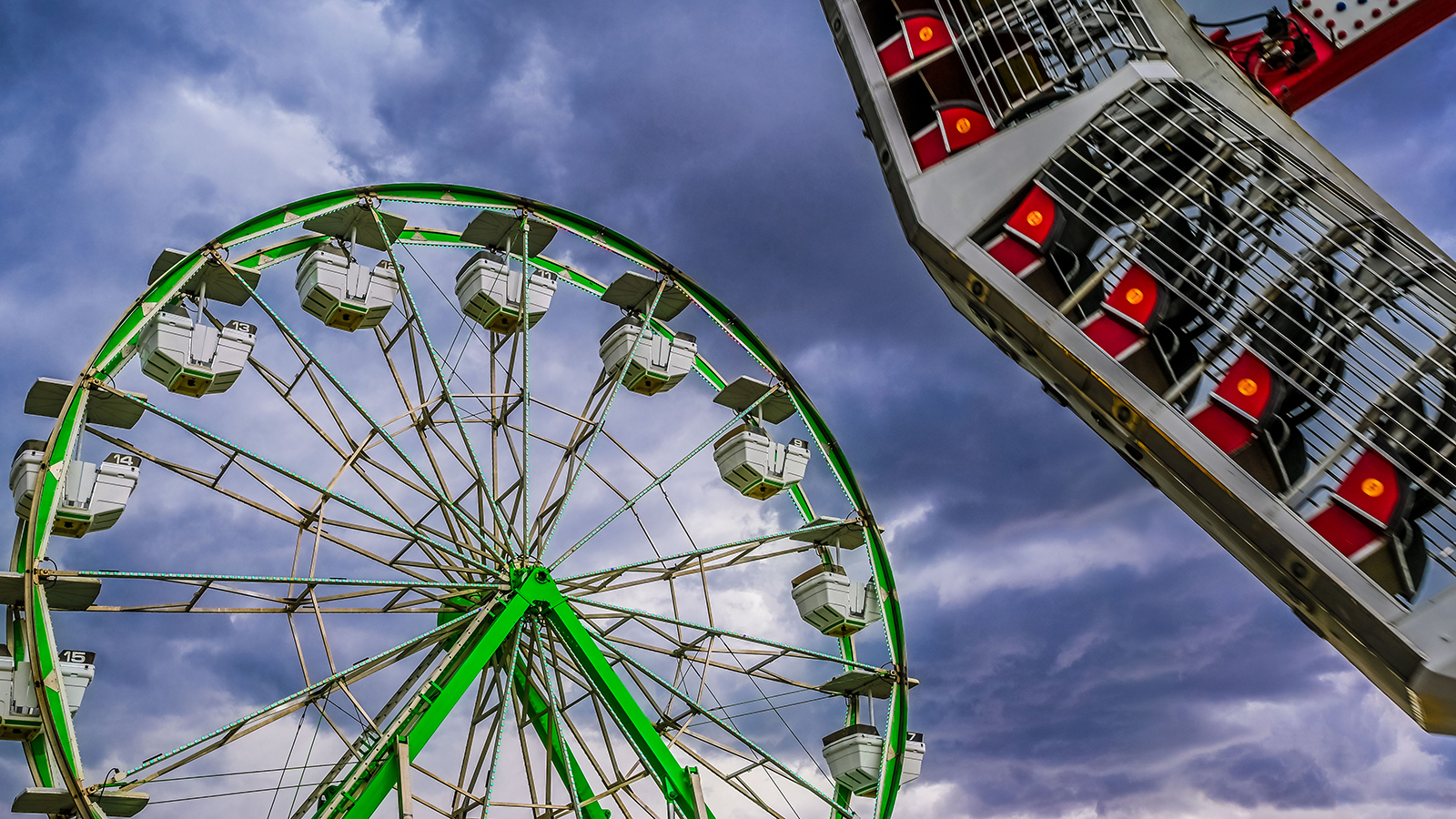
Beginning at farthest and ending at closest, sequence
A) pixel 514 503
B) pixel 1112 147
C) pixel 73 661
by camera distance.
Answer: pixel 514 503 → pixel 1112 147 → pixel 73 661

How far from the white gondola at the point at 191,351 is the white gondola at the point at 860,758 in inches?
339

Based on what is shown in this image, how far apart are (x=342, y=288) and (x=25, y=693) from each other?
5.24 meters

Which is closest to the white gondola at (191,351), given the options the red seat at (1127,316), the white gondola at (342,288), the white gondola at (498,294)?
the white gondola at (342,288)

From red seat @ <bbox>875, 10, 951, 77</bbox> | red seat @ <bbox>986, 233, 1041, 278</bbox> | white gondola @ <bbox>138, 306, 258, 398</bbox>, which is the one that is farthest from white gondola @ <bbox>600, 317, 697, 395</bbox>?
red seat @ <bbox>986, 233, 1041, 278</bbox>

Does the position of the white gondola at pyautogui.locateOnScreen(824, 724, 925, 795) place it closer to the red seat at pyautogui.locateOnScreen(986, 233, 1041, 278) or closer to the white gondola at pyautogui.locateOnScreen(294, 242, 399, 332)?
the red seat at pyautogui.locateOnScreen(986, 233, 1041, 278)

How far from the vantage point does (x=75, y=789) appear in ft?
38.0

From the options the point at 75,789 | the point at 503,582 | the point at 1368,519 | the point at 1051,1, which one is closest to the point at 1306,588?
the point at 1368,519

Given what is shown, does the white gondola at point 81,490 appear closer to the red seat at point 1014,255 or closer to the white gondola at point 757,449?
the white gondola at point 757,449

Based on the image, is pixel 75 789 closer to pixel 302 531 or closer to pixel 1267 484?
pixel 302 531

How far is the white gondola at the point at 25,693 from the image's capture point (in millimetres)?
11984

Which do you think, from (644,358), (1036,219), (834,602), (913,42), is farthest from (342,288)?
(1036,219)

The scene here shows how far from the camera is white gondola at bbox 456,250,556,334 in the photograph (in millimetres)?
15617

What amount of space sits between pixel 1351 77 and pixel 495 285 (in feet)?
33.7

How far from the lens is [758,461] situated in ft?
56.1
